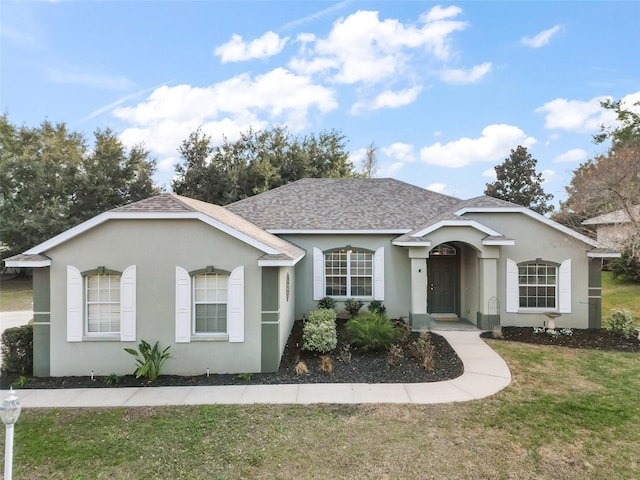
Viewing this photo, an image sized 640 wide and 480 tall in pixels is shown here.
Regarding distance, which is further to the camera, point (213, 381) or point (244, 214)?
point (244, 214)

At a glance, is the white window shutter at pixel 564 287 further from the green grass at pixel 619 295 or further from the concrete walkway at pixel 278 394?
the concrete walkway at pixel 278 394

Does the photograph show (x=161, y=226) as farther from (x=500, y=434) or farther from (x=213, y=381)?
(x=500, y=434)

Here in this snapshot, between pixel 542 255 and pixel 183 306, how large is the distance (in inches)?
488

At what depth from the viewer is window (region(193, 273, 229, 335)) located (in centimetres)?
848

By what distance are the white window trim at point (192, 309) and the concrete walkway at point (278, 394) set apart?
48.1 inches

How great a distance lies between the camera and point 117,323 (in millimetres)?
8398

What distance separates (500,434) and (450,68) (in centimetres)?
1523

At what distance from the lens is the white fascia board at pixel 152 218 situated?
8164mm

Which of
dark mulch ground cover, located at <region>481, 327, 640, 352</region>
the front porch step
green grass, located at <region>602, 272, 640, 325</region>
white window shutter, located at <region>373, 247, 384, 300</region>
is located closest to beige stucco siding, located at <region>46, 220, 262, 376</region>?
white window shutter, located at <region>373, 247, 384, 300</region>

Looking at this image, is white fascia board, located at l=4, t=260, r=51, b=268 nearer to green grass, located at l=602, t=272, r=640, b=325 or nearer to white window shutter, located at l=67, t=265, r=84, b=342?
white window shutter, located at l=67, t=265, r=84, b=342

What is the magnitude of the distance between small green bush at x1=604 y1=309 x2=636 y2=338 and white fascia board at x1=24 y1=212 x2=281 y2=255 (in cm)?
1199

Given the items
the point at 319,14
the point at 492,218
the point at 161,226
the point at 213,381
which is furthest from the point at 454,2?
the point at 213,381

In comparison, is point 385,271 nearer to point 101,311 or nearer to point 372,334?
point 372,334

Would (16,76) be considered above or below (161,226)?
above
